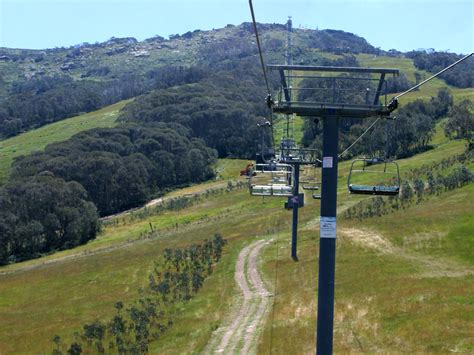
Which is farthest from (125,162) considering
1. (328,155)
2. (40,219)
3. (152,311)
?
(328,155)

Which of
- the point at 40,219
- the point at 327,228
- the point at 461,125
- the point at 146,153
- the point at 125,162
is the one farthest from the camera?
the point at 146,153

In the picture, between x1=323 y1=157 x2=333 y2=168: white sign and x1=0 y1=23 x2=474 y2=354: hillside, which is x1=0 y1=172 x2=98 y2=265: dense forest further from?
x1=323 y1=157 x2=333 y2=168: white sign

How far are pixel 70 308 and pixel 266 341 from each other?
940 inches

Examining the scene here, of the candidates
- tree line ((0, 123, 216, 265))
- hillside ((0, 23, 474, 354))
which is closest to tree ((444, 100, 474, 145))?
hillside ((0, 23, 474, 354))

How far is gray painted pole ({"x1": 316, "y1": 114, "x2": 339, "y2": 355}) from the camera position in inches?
578

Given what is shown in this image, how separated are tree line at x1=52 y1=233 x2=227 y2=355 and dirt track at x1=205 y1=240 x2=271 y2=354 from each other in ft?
12.0

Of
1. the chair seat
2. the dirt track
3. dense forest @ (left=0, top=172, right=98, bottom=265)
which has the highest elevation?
the chair seat

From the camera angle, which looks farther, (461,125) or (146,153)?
(146,153)

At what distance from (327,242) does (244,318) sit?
17580mm

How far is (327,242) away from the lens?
48.9 feet

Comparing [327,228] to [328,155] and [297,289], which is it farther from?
[297,289]

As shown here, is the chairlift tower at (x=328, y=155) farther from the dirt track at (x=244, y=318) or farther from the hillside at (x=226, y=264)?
the dirt track at (x=244, y=318)

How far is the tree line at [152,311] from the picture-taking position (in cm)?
3168

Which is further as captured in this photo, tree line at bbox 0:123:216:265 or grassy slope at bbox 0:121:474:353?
tree line at bbox 0:123:216:265
